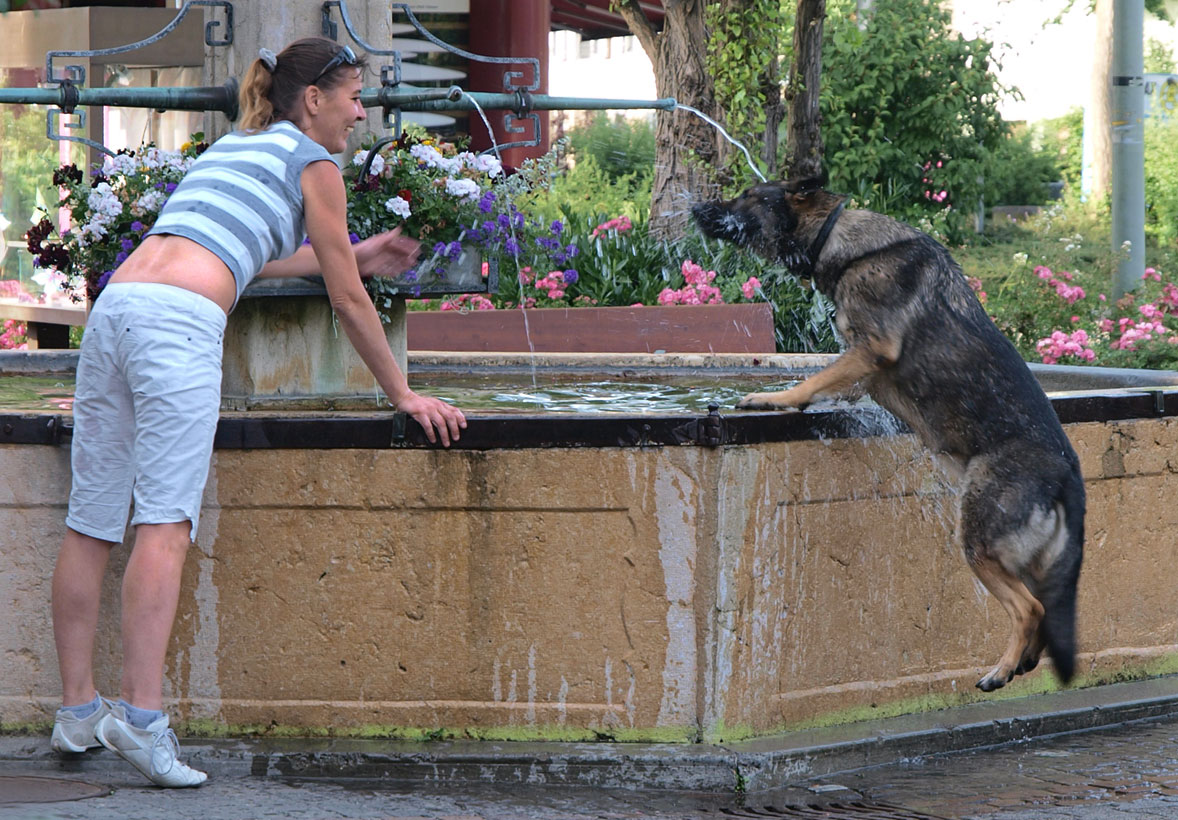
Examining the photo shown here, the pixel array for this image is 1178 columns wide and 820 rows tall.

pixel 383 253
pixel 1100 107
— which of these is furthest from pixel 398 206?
pixel 1100 107

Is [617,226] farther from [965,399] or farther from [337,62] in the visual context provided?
[337,62]

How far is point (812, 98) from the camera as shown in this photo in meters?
12.2

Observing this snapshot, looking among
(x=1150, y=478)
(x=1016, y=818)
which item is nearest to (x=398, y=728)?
(x=1016, y=818)

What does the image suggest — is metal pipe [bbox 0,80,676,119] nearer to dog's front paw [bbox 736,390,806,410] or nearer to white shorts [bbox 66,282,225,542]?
white shorts [bbox 66,282,225,542]


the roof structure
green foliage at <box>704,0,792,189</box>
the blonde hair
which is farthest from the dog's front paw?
the roof structure

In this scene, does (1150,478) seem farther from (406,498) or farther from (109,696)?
(109,696)

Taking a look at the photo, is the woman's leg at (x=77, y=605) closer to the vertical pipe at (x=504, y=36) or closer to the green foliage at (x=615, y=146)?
the vertical pipe at (x=504, y=36)

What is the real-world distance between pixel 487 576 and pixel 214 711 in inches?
34.9

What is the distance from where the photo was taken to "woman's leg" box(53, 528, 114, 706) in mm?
4180

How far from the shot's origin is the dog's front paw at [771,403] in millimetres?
4613

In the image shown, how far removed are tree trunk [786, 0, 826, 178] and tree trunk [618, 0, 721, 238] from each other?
774mm

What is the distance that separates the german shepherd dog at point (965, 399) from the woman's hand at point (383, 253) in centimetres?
114

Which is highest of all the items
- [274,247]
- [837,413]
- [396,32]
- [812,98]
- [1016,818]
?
[396,32]

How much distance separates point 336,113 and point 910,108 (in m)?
16.0
